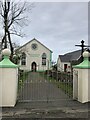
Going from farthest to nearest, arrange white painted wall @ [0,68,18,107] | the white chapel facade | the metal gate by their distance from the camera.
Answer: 1. the white chapel facade
2. the metal gate
3. white painted wall @ [0,68,18,107]

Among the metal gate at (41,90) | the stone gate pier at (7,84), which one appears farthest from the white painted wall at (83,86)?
the stone gate pier at (7,84)

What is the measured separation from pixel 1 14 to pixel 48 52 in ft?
128

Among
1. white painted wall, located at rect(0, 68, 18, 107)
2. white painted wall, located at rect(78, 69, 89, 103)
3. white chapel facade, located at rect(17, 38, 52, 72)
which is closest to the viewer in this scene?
white painted wall, located at rect(0, 68, 18, 107)

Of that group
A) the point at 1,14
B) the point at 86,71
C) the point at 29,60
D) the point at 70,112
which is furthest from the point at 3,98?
the point at 29,60

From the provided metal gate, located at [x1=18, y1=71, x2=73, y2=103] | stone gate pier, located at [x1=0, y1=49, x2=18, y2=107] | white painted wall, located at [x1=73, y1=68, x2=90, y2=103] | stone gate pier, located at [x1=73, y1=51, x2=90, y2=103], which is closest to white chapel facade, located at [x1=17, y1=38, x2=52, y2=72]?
metal gate, located at [x1=18, y1=71, x2=73, y2=103]

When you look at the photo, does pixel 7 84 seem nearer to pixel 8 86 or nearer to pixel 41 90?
pixel 8 86

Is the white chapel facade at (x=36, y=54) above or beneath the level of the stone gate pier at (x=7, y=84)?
above

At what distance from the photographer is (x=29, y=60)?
213ft

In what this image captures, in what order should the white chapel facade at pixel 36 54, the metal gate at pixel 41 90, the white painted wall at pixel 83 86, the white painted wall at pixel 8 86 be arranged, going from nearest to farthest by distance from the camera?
the white painted wall at pixel 8 86 < the white painted wall at pixel 83 86 < the metal gate at pixel 41 90 < the white chapel facade at pixel 36 54

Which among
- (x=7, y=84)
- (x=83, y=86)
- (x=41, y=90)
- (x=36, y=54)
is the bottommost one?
(x=41, y=90)

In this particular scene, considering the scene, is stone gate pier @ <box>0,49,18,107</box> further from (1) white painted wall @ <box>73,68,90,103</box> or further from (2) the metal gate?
(1) white painted wall @ <box>73,68,90,103</box>

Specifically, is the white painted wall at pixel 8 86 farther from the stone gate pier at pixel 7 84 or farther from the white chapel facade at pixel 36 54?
the white chapel facade at pixel 36 54

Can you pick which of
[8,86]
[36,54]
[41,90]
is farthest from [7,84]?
[36,54]

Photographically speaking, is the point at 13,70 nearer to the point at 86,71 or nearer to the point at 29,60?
the point at 86,71
